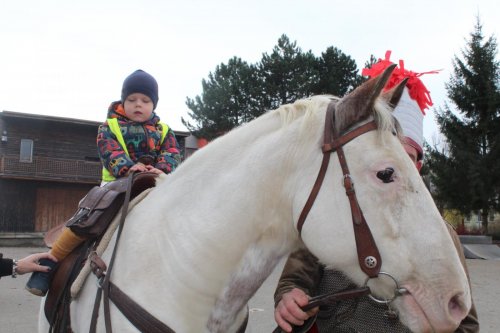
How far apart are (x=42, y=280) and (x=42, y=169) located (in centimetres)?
2599

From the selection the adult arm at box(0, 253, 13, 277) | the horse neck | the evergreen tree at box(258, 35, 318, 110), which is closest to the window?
the evergreen tree at box(258, 35, 318, 110)

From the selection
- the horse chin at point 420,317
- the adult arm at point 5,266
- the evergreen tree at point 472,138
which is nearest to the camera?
the horse chin at point 420,317

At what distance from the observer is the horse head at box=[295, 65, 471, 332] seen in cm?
150

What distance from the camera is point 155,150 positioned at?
2.88 meters

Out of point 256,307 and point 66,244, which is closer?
point 66,244

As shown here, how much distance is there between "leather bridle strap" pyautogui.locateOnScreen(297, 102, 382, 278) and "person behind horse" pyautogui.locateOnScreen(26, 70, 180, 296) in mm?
1188

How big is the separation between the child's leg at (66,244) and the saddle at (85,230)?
0.04m

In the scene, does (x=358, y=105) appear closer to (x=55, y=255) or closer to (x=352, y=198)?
(x=352, y=198)

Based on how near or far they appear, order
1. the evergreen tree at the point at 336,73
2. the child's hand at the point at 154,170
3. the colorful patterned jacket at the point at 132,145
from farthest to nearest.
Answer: the evergreen tree at the point at 336,73 → the colorful patterned jacket at the point at 132,145 → the child's hand at the point at 154,170

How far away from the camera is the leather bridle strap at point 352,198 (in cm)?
155

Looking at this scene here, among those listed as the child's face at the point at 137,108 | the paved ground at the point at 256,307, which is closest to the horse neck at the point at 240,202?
the child's face at the point at 137,108

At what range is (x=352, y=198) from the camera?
1588 millimetres

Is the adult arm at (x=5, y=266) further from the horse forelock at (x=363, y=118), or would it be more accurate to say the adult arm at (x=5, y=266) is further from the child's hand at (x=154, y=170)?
the horse forelock at (x=363, y=118)

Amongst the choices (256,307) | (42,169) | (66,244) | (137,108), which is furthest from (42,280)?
(42,169)
